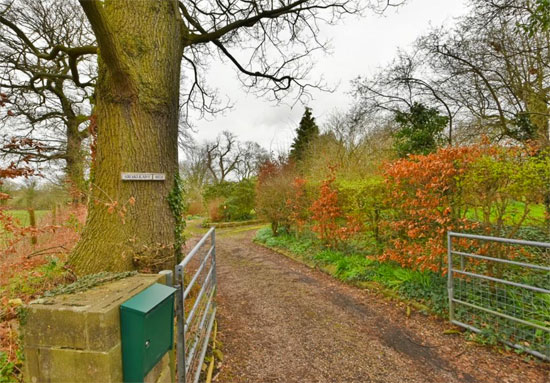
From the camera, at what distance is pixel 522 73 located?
8.00 m

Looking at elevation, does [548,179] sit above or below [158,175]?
below

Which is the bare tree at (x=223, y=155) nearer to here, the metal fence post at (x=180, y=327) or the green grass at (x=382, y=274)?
the green grass at (x=382, y=274)

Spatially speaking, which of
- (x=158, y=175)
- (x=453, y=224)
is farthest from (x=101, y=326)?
(x=453, y=224)

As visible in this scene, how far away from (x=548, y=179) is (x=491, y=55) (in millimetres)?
6627

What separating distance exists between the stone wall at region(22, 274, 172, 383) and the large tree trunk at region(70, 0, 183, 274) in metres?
A: 1.69

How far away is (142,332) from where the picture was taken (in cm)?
126

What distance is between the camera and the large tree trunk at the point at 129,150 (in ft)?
9.36

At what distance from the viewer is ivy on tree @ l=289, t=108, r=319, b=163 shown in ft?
70.9

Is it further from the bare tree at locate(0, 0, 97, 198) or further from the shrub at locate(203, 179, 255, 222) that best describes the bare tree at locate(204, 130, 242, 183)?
the bare tree at locate(0, 0, 97, 198)

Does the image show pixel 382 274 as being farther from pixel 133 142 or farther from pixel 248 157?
pixel 248 157

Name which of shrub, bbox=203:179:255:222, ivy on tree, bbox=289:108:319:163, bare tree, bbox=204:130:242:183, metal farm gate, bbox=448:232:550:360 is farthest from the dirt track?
bare tree, bbox=204:130:242:183

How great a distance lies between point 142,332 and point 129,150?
2.26 metres

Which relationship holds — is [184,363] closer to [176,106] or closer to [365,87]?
[176,106]

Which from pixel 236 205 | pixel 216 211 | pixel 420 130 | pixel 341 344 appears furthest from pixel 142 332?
pixel 216 211
